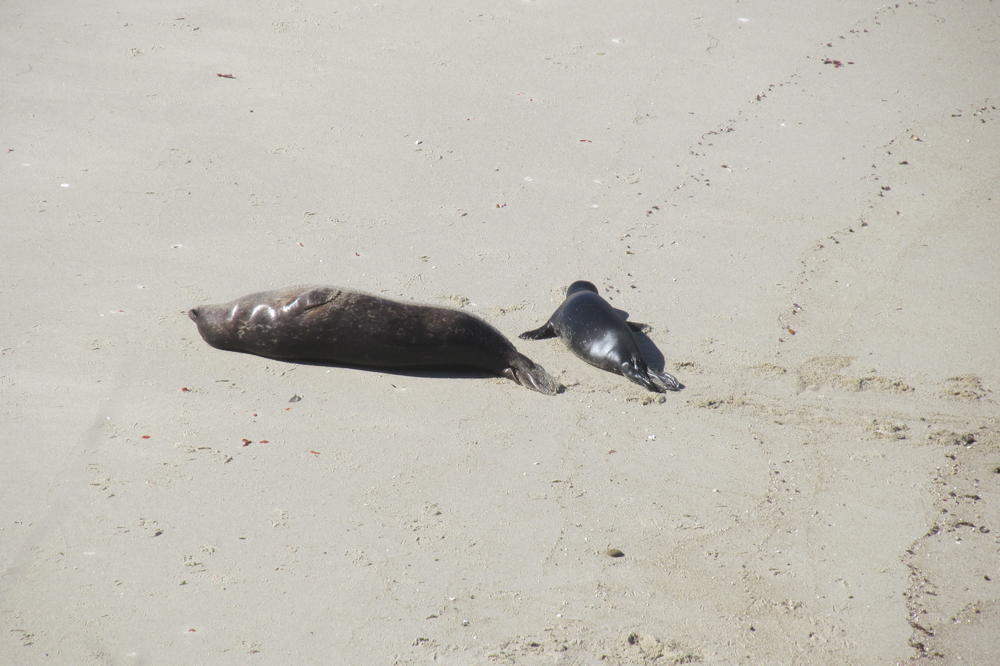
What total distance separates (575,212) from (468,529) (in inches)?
113

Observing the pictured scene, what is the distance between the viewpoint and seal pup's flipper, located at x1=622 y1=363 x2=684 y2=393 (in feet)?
15.4

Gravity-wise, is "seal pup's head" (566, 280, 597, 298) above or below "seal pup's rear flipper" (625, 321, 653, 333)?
above

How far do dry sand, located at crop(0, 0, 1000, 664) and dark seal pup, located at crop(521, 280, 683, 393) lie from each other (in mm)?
106

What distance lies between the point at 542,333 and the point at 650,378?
2.17 ft

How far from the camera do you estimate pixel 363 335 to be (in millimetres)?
4789

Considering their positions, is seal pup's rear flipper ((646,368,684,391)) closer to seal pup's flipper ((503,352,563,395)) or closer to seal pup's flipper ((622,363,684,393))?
seal pup's flipper ((622,363,684,393))

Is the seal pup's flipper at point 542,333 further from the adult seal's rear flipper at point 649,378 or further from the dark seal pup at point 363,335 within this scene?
the adult seal's rear flipper at point 649,378

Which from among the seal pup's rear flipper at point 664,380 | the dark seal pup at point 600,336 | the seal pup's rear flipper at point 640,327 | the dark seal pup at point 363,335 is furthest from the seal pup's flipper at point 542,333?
the seal pup's rear flipper at point 664,380

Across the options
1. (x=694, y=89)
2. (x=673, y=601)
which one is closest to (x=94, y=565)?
(x=673, y=601)

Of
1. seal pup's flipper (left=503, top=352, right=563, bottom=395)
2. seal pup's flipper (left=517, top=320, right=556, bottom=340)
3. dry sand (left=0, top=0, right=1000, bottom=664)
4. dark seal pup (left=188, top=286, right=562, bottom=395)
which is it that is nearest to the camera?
dry sand (left=0, top=0, right=1000, bottom=664)

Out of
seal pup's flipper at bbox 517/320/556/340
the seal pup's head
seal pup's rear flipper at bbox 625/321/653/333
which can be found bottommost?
seal pup's flipper at bbox 517/320/556/340

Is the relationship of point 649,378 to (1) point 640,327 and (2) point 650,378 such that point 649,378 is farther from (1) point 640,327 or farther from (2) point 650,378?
(1) point 640,327

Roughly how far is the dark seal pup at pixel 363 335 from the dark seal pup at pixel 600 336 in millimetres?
273

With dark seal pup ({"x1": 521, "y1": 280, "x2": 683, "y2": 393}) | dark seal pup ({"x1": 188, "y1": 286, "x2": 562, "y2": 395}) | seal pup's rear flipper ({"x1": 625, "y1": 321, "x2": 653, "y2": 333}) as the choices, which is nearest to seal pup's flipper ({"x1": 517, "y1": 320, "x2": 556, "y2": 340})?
dark seal pup ({"x1": 521, "y1": 280, "x2": 683, "y2": 393})
